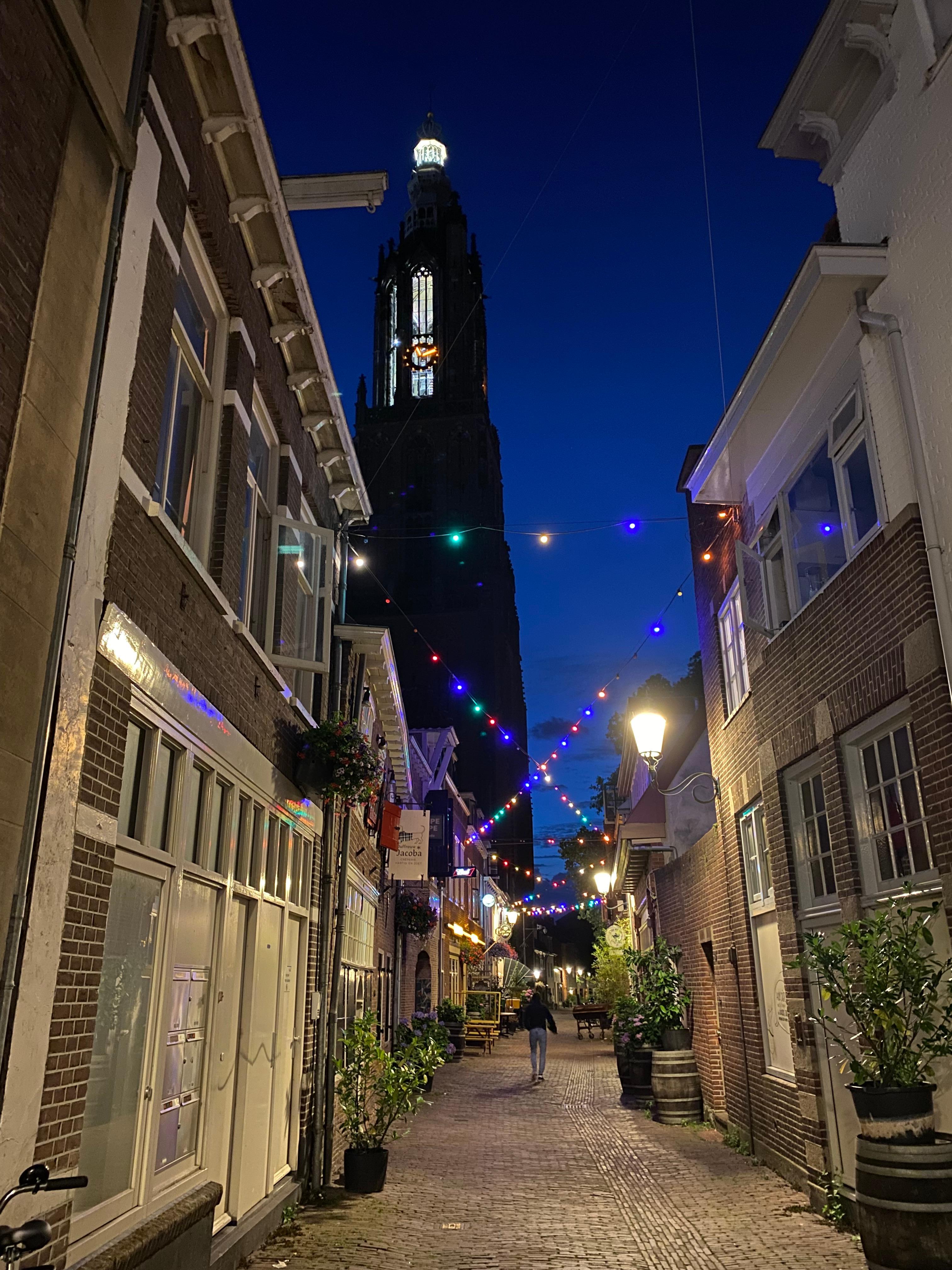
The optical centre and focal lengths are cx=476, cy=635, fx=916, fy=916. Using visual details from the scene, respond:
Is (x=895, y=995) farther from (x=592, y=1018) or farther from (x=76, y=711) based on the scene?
(x=592, y=1018)

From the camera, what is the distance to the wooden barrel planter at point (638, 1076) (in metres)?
14.5

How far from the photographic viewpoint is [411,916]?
18641mm

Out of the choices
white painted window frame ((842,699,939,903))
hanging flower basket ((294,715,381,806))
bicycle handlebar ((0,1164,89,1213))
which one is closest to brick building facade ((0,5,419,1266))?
hanging flower basket ((294,715,381,806))

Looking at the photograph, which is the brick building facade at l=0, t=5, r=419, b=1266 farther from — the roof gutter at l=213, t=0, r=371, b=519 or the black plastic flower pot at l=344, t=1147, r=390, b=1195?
the black plastic flower pot at l=344, t=1147, r=390, b=1195

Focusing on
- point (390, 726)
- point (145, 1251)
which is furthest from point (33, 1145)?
point (390, 726)

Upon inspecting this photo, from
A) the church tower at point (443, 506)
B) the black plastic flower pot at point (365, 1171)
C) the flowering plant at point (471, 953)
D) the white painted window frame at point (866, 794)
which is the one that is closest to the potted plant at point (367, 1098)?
the black plastic flower pot at point (365, 1171)

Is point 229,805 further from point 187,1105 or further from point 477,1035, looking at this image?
point 477,1035

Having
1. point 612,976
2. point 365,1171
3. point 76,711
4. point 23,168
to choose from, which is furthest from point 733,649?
point 612,976

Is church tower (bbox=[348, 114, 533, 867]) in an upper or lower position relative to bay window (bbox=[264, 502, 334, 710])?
upper

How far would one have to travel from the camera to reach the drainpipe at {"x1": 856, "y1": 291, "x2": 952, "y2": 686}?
5848 millimetres

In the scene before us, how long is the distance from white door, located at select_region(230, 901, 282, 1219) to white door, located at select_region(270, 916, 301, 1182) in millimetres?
145

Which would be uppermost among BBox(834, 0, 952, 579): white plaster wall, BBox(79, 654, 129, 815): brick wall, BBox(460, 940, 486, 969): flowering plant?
BBox(834, 0, 952, 579): white plaster wall

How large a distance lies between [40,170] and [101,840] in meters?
3.11

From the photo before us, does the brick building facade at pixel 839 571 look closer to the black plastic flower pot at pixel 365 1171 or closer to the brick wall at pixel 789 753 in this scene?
the brick wall at pixel 789 753
